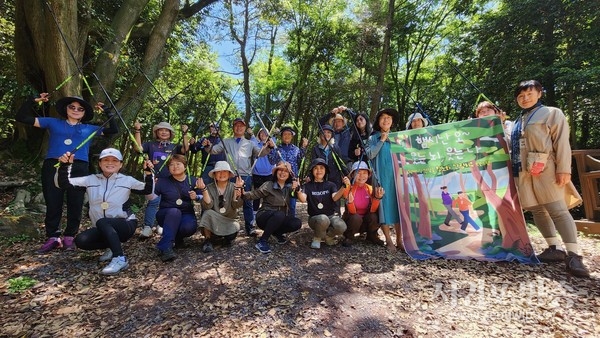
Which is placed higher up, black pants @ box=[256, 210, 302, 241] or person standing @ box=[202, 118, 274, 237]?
person standing @ box=[202, 118, 274, 237]

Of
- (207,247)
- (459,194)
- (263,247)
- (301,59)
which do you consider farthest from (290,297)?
(301,59)

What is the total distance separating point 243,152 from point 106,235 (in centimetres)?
260

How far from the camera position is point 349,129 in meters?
6.34

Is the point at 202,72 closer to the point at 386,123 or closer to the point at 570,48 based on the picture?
the point at 386,123

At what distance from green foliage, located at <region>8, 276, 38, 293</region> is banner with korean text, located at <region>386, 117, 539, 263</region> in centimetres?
484

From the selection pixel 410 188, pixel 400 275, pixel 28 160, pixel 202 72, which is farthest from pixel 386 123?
Result: pixel 202 72

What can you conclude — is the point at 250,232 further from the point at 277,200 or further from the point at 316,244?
the point at 316,244

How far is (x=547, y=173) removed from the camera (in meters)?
4.02

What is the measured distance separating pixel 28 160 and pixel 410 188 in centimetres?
880

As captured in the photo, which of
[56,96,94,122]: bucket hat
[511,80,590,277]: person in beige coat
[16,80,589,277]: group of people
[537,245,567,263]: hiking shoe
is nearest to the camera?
[511,80,590,277]: person in beige coat

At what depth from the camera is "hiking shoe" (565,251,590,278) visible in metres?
3.76

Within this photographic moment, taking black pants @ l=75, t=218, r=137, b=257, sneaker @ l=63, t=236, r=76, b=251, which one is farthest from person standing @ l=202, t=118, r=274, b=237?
sneaker @ l=63, t=236, r=76, b=251

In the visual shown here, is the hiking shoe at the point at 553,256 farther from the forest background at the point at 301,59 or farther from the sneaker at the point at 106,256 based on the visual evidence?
the sneaker at the point at 106,256

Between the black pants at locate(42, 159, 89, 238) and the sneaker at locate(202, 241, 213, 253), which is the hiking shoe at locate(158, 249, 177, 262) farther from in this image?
the black pants at locate(42, 159, 89, 238)
